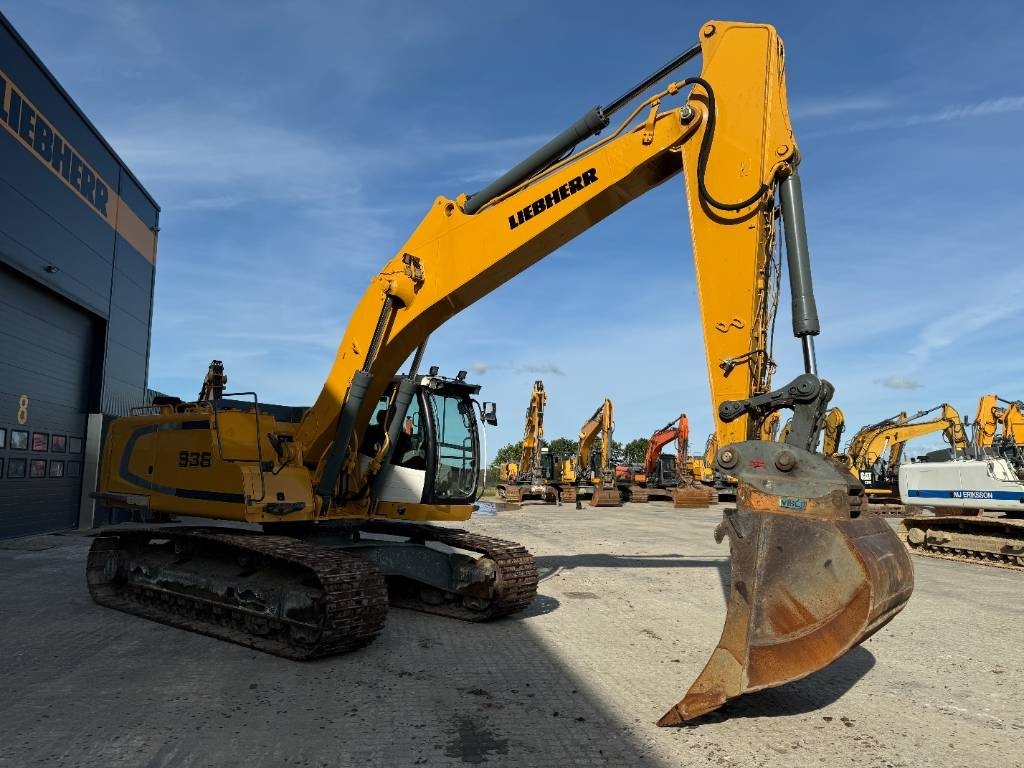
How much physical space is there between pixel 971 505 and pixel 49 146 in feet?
63.9

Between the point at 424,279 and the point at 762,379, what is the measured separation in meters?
3.40

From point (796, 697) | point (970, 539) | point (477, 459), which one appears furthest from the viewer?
point (970, 539)

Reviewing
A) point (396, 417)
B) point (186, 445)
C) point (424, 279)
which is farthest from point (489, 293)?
point (186, 445)

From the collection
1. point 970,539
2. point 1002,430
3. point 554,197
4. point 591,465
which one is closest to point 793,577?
point 554,197

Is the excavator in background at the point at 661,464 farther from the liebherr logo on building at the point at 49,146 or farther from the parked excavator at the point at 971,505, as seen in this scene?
the liebherr logo on building at the point at 49,146

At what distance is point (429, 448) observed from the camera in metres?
8.00

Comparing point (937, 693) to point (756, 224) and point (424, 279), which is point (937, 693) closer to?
point (756, 224)

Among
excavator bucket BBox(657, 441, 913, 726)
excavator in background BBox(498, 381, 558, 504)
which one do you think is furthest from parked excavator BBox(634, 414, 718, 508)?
excavator bucket BBox(657, 441, 913, 726)

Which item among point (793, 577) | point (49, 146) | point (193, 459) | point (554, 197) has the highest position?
point (49, 146)

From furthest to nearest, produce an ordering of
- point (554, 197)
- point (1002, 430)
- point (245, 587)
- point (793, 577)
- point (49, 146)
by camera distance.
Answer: point (1002, 430) < point (49, 146) < point (245, 587) < point (554, 197) < point (793, 577)

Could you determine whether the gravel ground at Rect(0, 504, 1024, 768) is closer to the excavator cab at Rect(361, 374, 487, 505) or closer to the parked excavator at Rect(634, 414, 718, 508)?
the excavator cab at Rect(361, 374, 487, 505)

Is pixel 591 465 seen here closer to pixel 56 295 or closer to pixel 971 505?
pixel 971 505

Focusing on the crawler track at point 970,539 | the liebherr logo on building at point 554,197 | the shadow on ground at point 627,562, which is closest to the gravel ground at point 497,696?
the shadow on ground at point 627,562

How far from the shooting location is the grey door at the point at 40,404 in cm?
1309
